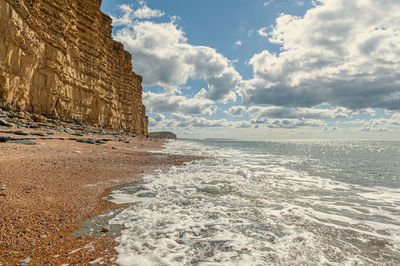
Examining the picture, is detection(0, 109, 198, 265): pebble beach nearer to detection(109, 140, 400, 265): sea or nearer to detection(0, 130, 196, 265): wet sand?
detection(0, 130, 196, 265): wet sand

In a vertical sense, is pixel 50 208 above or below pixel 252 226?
above

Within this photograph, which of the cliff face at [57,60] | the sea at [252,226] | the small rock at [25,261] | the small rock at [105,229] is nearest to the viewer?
the small rock at [25,261]

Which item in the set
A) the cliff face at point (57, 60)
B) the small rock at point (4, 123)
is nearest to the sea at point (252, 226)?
the small rock at point (4, 123)

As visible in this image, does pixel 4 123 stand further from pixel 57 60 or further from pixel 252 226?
pixel 252 226

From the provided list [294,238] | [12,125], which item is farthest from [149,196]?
[12,125]

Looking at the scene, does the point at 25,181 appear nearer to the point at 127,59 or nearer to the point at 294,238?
the point at 294,238

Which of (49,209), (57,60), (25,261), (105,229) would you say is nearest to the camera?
(25,261)

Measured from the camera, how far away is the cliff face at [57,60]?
16.6 meters

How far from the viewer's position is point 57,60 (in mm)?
22031

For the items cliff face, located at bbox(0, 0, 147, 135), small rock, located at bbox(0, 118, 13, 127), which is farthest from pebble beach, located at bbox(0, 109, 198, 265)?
cliff face, located at bbox(0, 0, 147, 135)

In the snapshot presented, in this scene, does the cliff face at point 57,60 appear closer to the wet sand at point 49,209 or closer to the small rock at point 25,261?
the wet sand at point 49,209

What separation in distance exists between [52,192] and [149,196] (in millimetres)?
2639

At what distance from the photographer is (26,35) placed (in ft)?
58.3

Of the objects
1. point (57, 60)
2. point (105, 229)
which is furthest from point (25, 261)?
point (57, 60)
